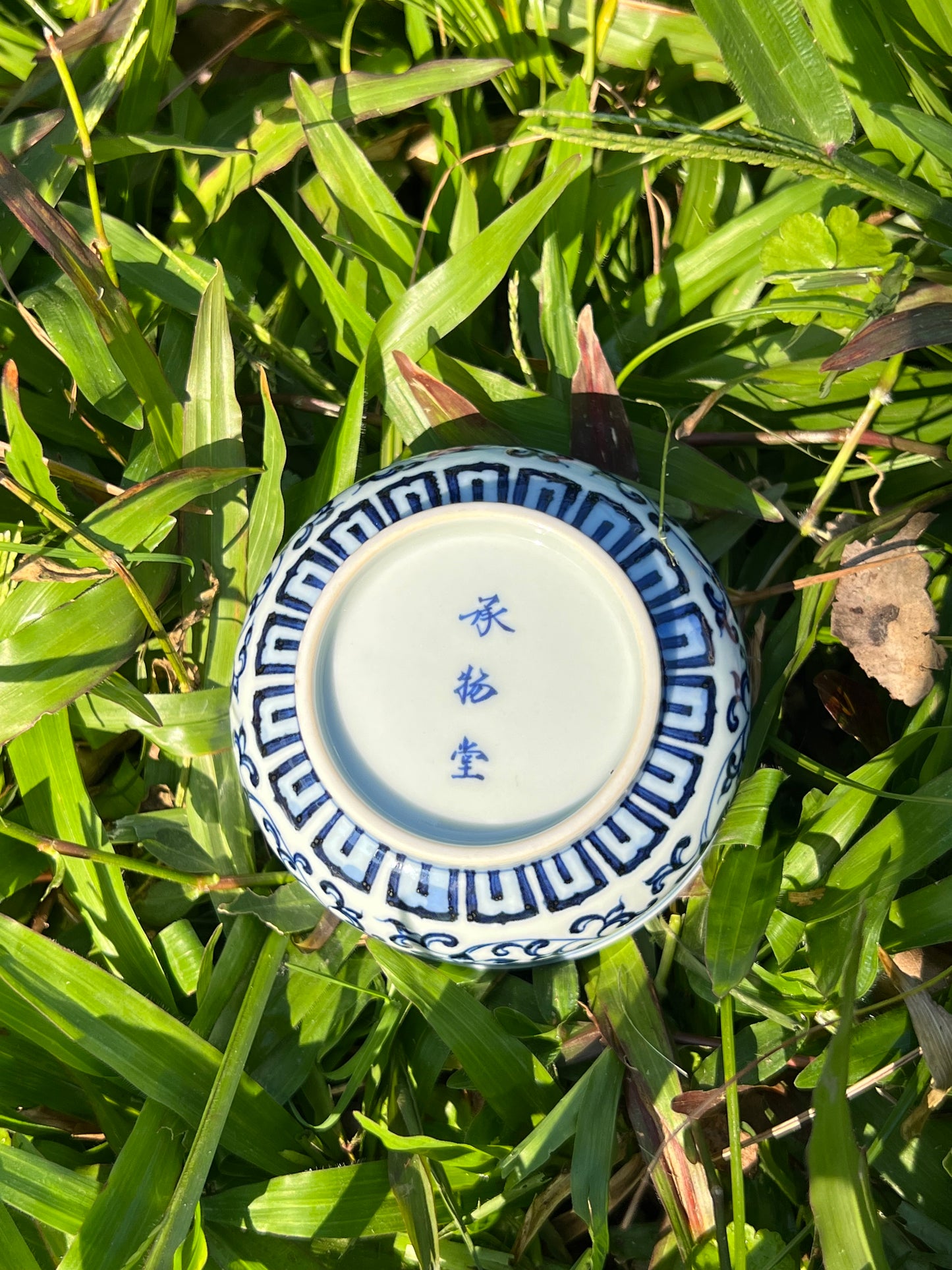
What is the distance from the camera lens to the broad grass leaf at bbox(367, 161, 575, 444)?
1.55 meters

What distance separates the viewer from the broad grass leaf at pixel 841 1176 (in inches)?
47.4

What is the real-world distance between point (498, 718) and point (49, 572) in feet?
2.27

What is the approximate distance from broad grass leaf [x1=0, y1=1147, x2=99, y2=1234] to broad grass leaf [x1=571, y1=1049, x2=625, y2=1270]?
2.09ft

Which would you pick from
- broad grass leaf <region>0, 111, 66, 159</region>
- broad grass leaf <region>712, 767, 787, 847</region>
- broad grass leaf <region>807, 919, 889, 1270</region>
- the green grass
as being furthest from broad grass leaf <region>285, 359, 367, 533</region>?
broad grass leaf <region>807, 919, 889, 1270</region>

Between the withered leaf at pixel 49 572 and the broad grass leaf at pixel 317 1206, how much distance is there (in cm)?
87

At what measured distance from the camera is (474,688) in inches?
49.5

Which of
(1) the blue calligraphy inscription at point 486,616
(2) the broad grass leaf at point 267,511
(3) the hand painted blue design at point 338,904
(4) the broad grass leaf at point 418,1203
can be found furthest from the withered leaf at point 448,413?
(4) the broad grass leaf at point 418,1203

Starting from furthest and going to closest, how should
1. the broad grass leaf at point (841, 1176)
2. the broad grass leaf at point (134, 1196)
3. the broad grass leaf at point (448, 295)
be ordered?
the broad grass leaf at point (448, 295)
the broad grass leaf at point (134, 1196)
the broad grass leaf at point (841, 1176)

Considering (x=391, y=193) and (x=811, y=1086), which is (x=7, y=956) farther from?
(x=391, y=193)

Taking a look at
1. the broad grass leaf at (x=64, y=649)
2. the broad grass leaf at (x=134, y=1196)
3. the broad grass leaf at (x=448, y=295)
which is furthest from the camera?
the broad grass leaf at (x=448, y=295)

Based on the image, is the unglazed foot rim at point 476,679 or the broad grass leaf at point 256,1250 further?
the broad grass leaf at point 256,1250

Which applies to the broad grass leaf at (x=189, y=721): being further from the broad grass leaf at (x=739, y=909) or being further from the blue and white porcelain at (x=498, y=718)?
the broad grass leaf at (x=739, y=909)

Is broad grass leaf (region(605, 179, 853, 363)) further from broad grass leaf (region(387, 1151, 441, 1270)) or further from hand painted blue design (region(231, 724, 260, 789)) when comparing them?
broad grass leaf (region(387, 1151, 441, 1270))

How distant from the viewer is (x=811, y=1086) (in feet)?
4.70
